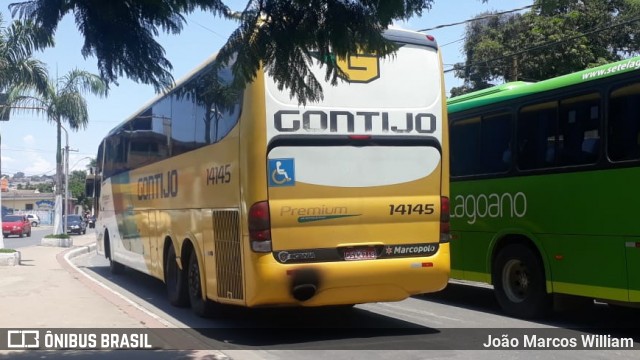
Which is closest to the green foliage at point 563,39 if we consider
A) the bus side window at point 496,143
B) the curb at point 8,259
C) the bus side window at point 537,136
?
the bus side window at point 496,143

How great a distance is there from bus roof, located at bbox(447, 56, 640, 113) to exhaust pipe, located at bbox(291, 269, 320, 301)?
452 cm

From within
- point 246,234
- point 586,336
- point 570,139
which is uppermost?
point 570,139

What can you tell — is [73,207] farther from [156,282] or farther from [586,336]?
[586,336]

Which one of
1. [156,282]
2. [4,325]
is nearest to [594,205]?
[4,325]

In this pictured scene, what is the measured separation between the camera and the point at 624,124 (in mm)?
8688

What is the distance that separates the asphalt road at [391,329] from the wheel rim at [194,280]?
0.40 metres

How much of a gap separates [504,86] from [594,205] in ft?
9.84

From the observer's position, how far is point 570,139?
31.1 ft

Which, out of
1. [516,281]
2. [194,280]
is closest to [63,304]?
[194,280]

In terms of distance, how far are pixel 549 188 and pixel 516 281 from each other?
1.63 meters

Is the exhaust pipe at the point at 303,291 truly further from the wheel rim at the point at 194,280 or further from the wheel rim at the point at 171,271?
the wheel rim at the point at 171,271

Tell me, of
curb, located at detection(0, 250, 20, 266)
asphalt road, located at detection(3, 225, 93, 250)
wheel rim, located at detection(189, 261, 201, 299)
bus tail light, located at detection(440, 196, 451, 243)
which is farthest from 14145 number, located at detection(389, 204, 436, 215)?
asphalt road, located at detection(3, 225, 93, 250)

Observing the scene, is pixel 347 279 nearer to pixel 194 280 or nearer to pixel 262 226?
pixel 262 226

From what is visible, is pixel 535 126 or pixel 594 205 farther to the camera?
pixel 535 126
